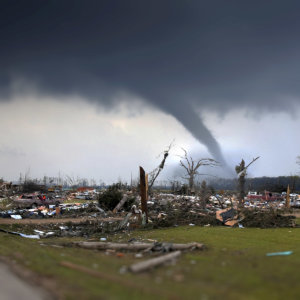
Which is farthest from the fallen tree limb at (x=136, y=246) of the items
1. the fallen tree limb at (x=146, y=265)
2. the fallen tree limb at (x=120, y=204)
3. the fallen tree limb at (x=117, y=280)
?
the fallen tree limb at (x=120, y=204)

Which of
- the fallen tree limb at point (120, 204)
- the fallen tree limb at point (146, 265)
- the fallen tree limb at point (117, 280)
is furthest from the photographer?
the fallen tree limb at point (120, 204)

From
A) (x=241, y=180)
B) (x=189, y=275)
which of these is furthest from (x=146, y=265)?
(x=241, y=180)

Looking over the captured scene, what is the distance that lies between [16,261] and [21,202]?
83.5 feet

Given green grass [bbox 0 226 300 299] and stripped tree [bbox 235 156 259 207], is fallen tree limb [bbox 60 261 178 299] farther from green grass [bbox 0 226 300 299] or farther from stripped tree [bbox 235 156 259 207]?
stripped tree [bbox 235 156 259 207]

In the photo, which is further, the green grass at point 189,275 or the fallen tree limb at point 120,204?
the fallen tree limb at point 120,204

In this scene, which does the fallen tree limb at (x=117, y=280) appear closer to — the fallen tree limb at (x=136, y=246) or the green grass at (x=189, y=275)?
the green grass at (x=189, y=275)

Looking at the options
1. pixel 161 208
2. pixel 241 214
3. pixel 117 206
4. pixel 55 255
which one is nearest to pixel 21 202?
pixel 117 206

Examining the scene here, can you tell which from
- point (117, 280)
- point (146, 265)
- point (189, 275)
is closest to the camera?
point (117, 280)

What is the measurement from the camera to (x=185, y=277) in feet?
20.6

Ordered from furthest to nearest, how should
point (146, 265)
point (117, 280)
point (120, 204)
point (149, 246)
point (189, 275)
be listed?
point (120, 204) < point (149, 246) < point (146, 265) < point (189, 275) < point (117, 280)

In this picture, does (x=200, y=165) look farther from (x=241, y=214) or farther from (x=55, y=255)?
(x=55, y=255)

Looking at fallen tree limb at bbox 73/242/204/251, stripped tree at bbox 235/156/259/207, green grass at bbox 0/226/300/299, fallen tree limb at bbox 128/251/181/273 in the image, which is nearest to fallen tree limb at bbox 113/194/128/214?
stripped tree at bbox 235/156/259/207

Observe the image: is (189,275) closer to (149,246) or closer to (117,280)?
(117,280)

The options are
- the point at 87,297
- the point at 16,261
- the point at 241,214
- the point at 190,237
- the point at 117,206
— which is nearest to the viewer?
the point at 87,297
